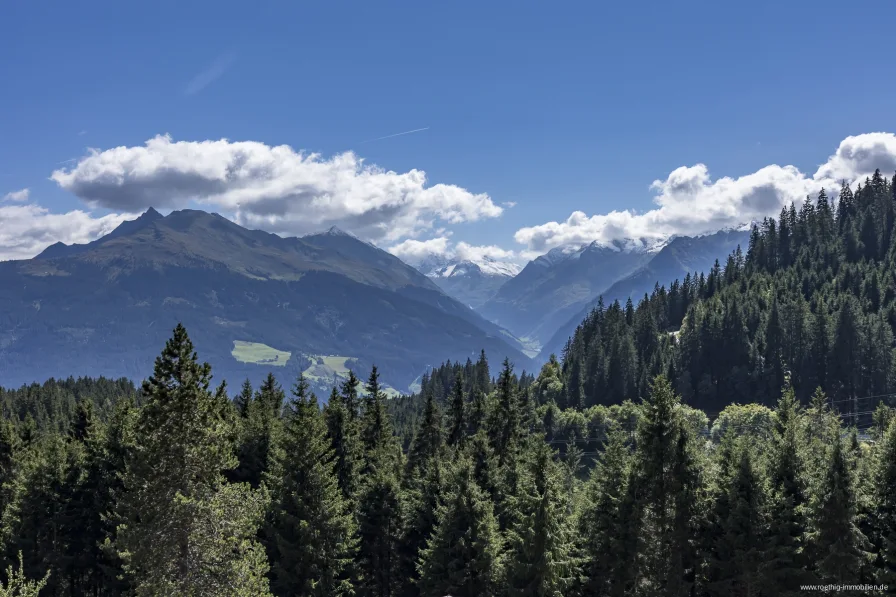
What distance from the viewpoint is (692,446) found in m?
40.7

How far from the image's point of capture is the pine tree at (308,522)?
147 ft

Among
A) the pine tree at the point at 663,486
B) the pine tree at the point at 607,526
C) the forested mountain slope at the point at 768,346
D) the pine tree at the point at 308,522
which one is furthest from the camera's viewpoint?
the forested mountain slope at the point at 768,346

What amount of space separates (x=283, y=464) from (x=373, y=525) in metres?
12.0

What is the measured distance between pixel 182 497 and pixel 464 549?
24756 mm

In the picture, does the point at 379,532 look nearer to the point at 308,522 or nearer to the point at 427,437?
the point at 308,522

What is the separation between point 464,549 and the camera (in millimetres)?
47656

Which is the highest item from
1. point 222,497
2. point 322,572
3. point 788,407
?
point 788,407

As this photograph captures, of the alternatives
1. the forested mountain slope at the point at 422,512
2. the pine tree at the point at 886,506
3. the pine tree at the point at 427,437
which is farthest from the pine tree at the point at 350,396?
the pine tree at the point at 886,506

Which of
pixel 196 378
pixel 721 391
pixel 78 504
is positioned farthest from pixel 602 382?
pixel 196 378

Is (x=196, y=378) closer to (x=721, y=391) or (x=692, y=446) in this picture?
(x=692, y=446)

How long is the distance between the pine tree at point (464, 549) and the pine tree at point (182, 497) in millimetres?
19670

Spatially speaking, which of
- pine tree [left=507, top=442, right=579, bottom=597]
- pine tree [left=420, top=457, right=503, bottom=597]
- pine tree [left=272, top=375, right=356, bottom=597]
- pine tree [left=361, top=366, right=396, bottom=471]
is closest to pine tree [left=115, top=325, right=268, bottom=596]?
pine tree [left=272, top=375, right=356, bottom=597]

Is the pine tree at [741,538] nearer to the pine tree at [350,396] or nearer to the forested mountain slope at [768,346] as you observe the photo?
the pine tree at [350,396]

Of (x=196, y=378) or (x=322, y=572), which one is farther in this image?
(x=322, y=572)
